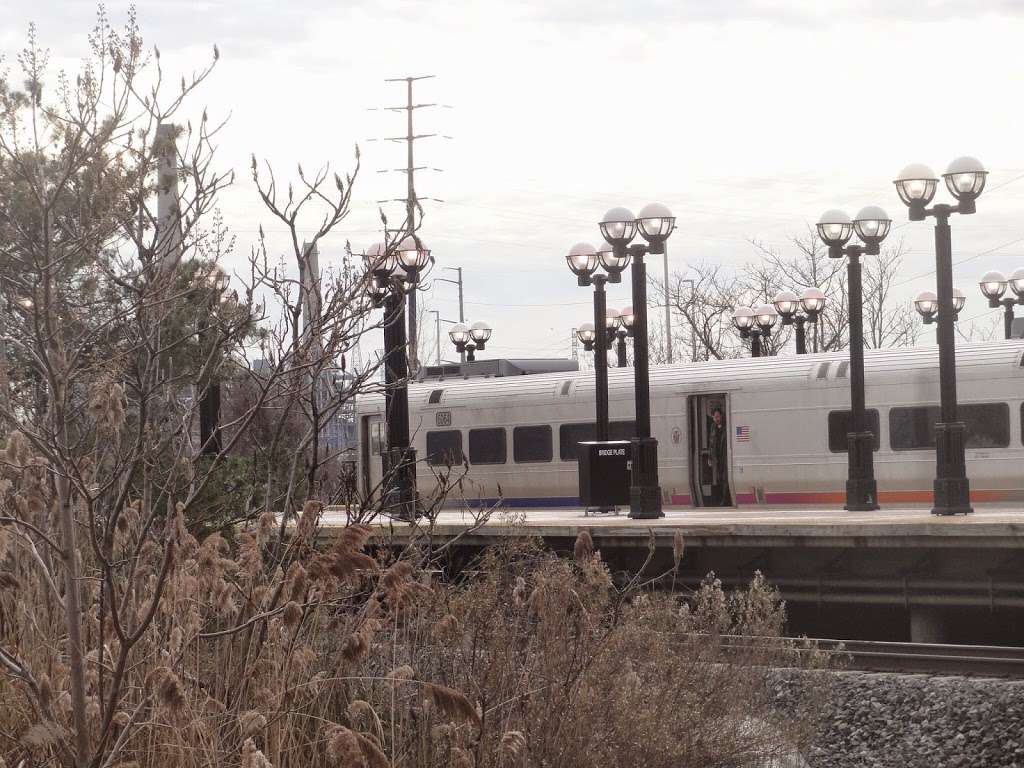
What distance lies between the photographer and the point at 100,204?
18.3 ft

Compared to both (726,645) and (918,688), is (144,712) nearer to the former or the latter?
(726,645)

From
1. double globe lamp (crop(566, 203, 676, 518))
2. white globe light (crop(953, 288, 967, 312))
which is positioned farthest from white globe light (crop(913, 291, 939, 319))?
double globe lamp (crop(566, 203, 676, 518))

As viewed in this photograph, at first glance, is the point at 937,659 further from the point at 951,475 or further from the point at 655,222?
the point at 655,222

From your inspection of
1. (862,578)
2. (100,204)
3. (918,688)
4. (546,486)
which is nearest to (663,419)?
(546,486)

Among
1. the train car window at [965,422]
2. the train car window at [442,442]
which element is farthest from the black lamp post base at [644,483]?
the train car window at [442,442]

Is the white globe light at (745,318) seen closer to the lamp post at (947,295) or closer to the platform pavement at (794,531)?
the lamp post at (947,295)

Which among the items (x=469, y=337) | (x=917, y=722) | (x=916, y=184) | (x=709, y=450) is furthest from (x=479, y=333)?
(x=917, y=722)

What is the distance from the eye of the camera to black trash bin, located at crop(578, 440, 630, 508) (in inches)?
703

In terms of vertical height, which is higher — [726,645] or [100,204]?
[100,204]

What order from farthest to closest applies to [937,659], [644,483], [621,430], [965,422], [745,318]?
1. [745,318]
2. [621,430]
3. [965,422]
4. [644,483]
5. [937,659]

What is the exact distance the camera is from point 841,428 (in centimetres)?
1984

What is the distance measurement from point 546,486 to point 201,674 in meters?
17.8

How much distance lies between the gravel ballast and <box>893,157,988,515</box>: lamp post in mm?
5618

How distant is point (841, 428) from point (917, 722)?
36.8 feet
